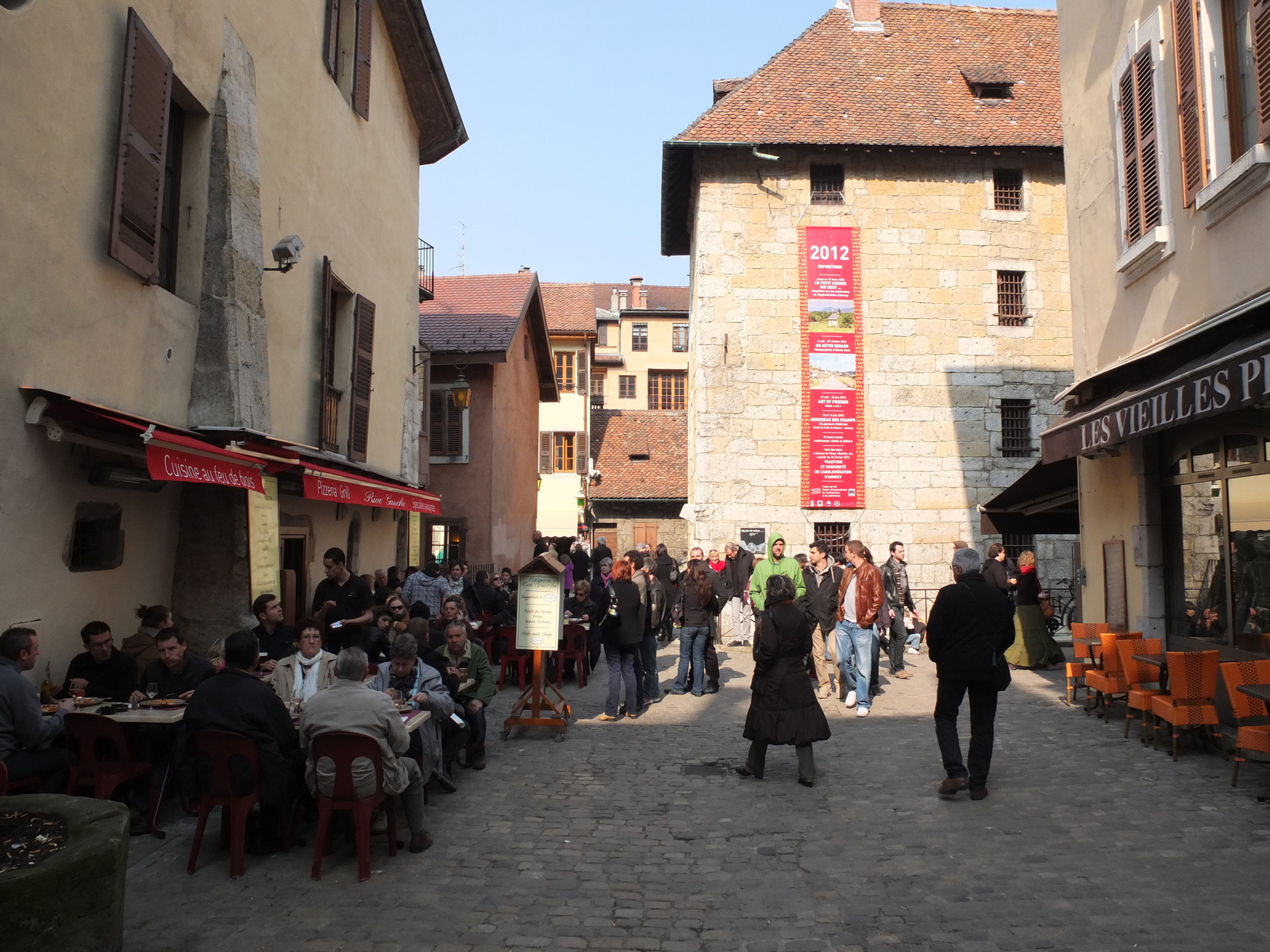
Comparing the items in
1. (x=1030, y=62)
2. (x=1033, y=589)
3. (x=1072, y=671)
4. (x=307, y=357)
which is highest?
(x=1030, y=62)

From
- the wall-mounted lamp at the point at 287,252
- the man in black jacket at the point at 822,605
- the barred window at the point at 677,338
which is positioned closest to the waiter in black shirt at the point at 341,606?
the wall-mounted lamp at the point at 287,252

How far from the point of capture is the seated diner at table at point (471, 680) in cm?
787

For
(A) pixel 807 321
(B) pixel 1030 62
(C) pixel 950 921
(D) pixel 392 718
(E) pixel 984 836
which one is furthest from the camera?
(B) pixel 1030 62

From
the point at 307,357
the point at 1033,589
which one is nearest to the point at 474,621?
the point at 307,357

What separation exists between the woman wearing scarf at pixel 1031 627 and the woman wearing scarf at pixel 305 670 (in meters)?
9.42

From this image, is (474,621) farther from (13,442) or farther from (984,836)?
(984,836)

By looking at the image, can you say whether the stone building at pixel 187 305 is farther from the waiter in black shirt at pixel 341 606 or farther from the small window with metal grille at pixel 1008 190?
the small window with metal grille at pixel 1008 190

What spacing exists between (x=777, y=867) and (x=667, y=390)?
4583 centimetres

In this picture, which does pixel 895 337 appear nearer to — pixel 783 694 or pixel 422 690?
pixel 783 694

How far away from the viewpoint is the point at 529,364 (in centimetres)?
2903

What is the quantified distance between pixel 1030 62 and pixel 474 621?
18.4m

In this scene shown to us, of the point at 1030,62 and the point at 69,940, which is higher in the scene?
the point at 1030,62

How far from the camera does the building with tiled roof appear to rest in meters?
34.4

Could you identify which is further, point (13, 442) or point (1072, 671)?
point (1072, 671)
